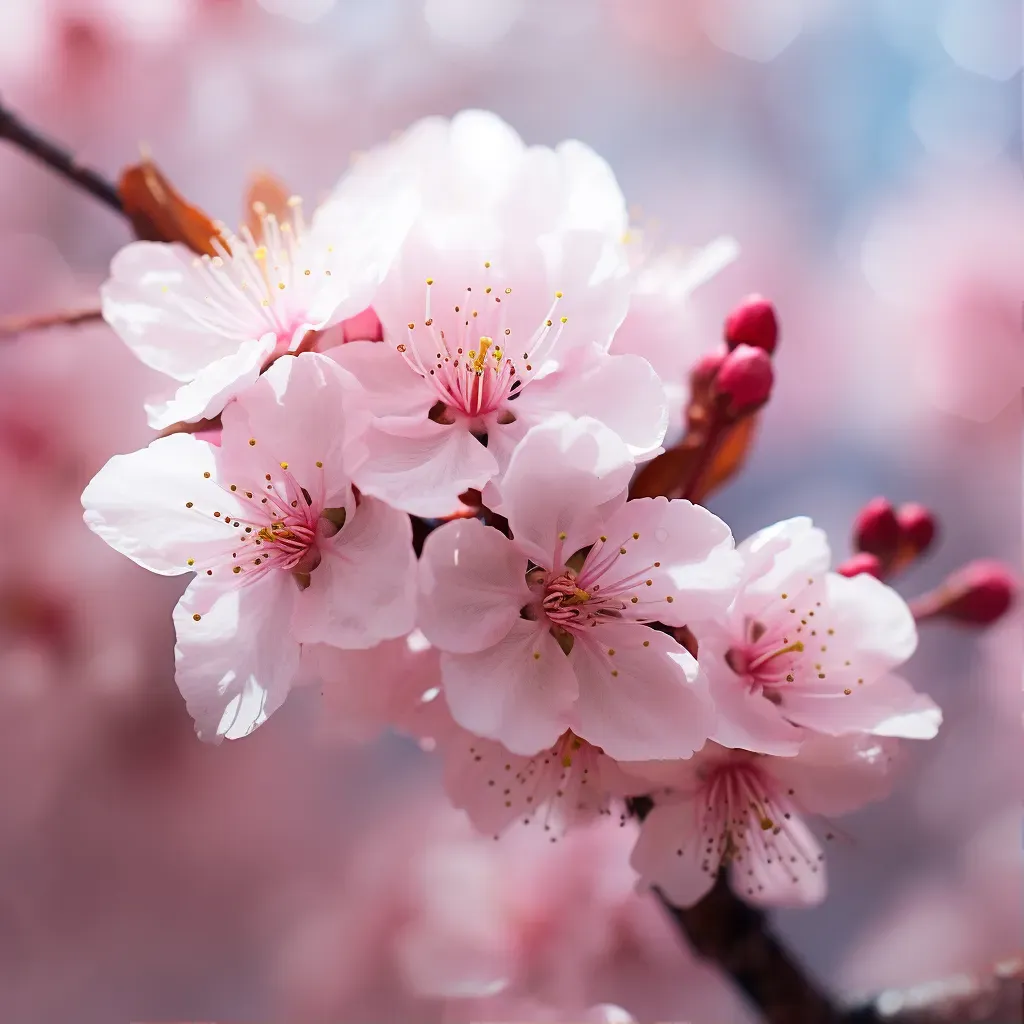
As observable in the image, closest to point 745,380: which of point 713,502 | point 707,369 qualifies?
point 707,369

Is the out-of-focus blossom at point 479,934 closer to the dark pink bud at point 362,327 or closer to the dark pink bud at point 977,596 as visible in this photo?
the dark pink bud at point 977,596

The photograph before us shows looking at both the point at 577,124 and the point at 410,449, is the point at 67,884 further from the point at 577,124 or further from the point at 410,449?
the point at 577,124

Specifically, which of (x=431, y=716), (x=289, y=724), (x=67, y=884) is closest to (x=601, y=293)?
(x=431, y=716)

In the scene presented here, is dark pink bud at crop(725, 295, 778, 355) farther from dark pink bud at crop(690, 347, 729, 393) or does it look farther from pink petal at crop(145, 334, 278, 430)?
pink petal at crop(145, 334, 278, 430)

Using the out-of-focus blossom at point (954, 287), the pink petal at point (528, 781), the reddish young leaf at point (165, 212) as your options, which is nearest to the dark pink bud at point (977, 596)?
the pink petal at point (528, 781)

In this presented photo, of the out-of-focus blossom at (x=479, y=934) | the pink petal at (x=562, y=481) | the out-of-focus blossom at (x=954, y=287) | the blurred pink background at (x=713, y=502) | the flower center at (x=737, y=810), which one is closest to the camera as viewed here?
the pink petal at (x=562, y=481)
